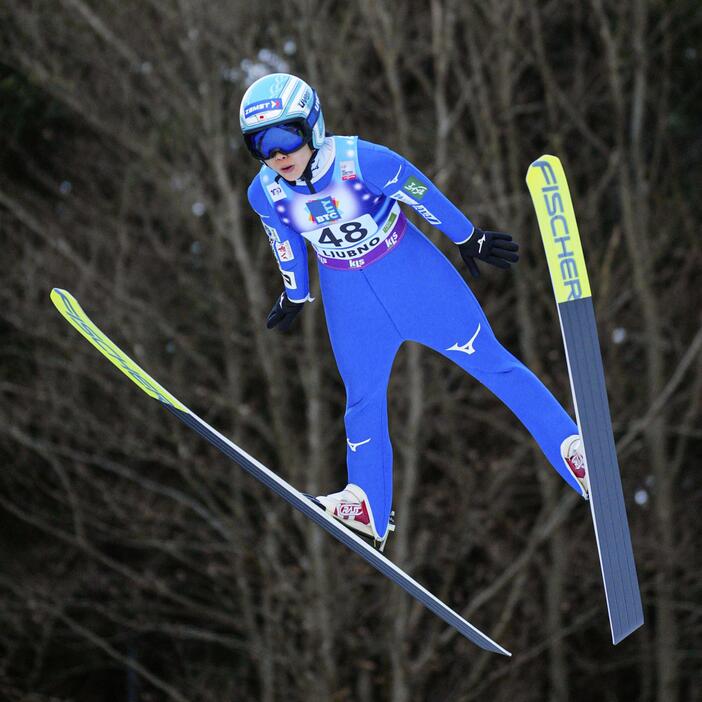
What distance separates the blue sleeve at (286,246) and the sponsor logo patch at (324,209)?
0.40 feet

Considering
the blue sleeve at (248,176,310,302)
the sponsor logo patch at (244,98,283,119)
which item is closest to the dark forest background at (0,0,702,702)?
the blue sleeve at (248,176,310,302)

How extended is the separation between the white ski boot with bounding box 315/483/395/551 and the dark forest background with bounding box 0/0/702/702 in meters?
4.70

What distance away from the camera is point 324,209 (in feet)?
10.5

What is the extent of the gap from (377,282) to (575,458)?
70 centimetres

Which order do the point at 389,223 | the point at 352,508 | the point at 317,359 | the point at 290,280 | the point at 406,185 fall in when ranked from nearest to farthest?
the point at 406,185, the point at 389,223, the point at 290,280, the point at 352,508, the point at 317,359

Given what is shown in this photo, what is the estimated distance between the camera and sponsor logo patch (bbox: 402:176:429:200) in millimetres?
3189

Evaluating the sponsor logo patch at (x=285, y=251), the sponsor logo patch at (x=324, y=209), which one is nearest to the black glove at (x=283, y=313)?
the sponsor logo patch at (x=285, y=251)

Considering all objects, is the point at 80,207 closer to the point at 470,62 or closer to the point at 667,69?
the point at 470,62

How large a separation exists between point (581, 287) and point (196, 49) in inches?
263

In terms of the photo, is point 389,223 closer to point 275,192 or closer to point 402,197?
point 402,197

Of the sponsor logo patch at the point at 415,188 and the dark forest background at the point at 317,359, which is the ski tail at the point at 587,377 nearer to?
the sponsor logo patch at the point at 415,188

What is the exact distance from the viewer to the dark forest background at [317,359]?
29.8 feet

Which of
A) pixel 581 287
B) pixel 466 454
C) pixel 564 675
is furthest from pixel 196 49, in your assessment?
pixel 581 287

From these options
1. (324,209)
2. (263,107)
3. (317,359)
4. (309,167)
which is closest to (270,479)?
(324,209)
